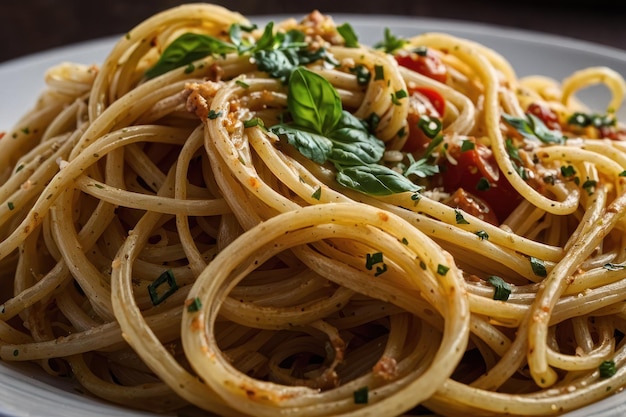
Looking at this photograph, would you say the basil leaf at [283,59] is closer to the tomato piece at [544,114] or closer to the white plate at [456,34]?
the tomato piece at [544,114]

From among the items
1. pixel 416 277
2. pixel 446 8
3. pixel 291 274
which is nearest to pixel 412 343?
pixel 416 277

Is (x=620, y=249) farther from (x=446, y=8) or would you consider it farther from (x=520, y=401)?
(x=446, y=8)

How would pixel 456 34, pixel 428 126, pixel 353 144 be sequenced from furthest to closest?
pixel 456 34, pixel 428 126, pixel 353 144

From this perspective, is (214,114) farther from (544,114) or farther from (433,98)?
(544,114)

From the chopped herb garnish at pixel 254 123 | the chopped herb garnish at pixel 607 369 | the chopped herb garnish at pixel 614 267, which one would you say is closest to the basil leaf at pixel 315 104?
the chopped herb garnish at pixel 254 123

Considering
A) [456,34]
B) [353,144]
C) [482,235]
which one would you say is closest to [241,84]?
[353,144]

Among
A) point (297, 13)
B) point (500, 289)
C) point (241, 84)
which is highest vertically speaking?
point (241, 84)

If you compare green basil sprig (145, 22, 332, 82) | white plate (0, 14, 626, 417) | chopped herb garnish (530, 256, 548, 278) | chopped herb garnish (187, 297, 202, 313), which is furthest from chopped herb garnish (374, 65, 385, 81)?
white plate (0, 14, 626, 417)

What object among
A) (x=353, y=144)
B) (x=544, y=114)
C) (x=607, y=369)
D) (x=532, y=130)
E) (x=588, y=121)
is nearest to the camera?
(x=607, y=369)
